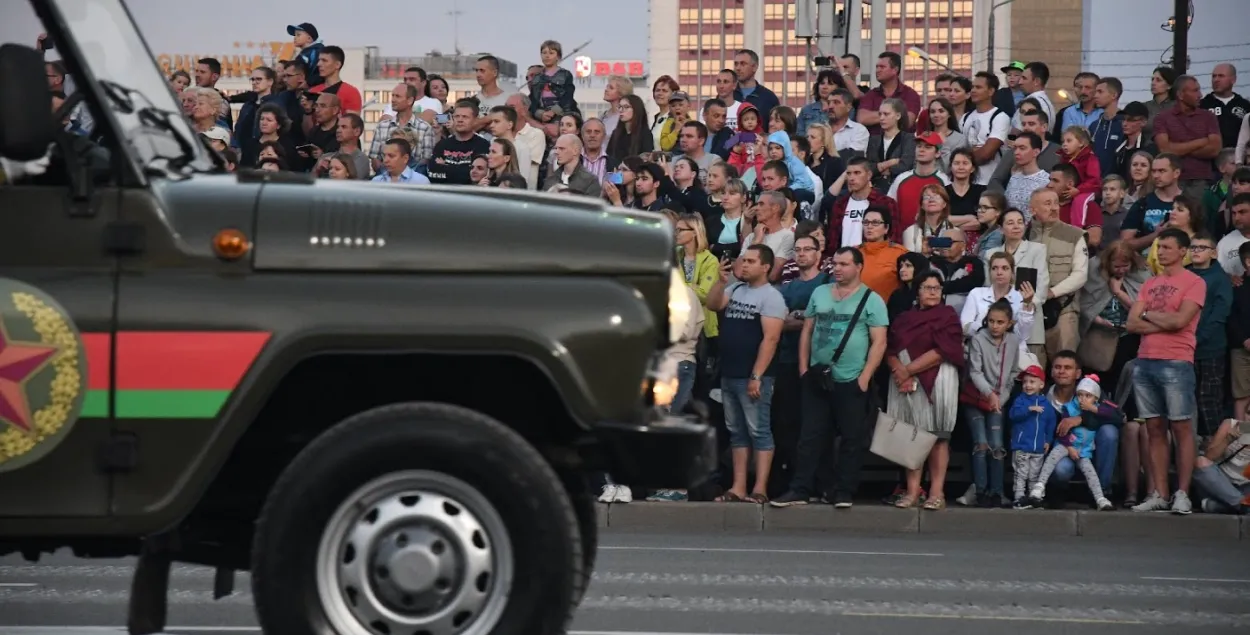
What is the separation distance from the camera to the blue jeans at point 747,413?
16.5 metres

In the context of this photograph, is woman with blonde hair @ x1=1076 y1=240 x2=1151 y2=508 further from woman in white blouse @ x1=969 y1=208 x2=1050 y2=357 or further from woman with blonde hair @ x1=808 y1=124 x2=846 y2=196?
woman with blonde hair @ x1=808 y1=124 x2=846 y2=196

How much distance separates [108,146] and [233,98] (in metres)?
16.5

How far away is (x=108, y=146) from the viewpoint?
605 centimetres

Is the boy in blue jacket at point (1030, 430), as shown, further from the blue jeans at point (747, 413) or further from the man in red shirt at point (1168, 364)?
the blue jeans at point (747, 413)

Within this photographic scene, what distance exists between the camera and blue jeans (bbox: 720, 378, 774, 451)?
54.3ft

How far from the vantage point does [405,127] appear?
1984 centimetres

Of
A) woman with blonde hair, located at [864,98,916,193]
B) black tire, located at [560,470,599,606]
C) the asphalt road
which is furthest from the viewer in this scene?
Answer: woman with blonde hair, located at [864,98,916,193]

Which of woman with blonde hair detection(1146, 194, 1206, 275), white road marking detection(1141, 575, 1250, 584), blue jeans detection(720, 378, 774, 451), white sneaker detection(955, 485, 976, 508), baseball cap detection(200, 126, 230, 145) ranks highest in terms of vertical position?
baseball cap detection(200, 126, 230, 145)

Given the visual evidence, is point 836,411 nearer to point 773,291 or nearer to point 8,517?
point 773,291

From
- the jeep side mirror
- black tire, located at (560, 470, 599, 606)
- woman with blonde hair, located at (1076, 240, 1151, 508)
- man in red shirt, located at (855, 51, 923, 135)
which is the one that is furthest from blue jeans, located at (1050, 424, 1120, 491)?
the jeep side mirror

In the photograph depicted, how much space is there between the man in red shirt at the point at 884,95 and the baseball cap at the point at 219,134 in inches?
253

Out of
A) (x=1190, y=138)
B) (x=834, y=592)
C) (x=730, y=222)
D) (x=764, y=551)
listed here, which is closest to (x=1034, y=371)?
(x=730, y=222)

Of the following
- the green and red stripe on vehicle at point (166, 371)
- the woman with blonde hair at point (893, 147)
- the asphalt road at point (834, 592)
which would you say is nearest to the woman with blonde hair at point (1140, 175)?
the woman with blonde hair at point (893, 147)

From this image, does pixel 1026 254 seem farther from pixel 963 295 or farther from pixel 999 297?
pixel 963 295
